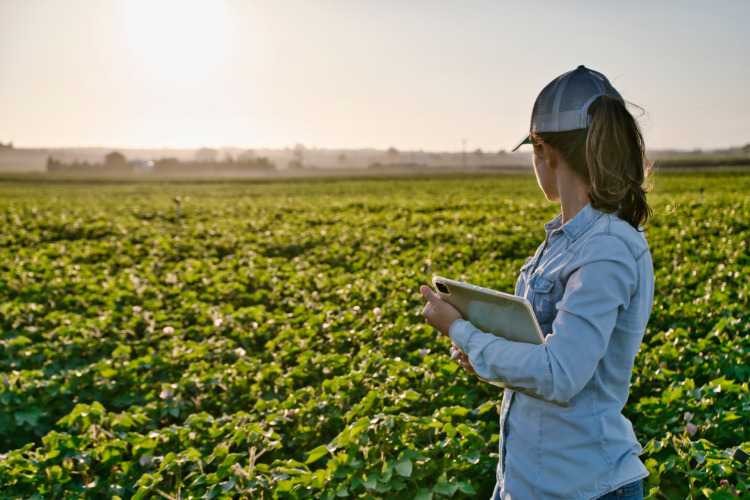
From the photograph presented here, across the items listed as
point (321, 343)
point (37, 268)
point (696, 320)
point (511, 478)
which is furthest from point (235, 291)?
point (511, 478)

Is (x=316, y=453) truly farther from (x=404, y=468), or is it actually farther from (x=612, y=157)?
(x=612, y=157)

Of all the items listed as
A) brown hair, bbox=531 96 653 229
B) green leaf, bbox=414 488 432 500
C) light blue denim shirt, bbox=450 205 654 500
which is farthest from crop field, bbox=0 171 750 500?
light blue denim shirt, bbox=450 205 654 500

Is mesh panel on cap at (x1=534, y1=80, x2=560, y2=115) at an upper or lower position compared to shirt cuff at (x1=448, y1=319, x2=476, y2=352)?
upper

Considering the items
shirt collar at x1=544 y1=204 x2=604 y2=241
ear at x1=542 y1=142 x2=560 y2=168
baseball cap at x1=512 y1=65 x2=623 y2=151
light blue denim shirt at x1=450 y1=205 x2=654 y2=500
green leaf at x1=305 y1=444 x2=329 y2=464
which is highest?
baseball cap at x1=512 y1=65 x2=623 y2=151

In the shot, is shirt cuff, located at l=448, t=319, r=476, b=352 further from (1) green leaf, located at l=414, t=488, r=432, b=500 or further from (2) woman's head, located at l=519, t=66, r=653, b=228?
(1) green leaf, located at l=414, t=488, r=432, b=500

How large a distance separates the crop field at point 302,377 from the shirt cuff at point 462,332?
0.84 m

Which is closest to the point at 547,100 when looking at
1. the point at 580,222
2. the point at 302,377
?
the point at 580,222

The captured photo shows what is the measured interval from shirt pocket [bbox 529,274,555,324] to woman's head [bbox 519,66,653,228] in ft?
0.80

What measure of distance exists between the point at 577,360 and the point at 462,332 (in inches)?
12.3

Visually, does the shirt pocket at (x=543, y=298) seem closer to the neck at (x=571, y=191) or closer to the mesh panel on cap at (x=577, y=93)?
the neck at (x=571, y=191)

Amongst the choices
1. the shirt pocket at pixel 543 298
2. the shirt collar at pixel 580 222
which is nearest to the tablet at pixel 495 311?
the shirt pocket at pixel 543 298

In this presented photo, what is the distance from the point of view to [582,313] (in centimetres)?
127

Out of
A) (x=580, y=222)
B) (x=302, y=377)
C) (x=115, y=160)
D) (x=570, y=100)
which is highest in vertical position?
(x=115, y=160)

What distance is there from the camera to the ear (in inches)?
59.7
